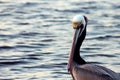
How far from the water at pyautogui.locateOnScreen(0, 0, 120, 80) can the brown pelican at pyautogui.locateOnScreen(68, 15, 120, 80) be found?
1.21 meters

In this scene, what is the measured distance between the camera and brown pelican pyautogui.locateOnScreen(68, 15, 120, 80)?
29.4 feet

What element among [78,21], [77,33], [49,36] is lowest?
[49,36]

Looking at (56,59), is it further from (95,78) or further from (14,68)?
(95,78)

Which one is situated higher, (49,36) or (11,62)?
(49,36)

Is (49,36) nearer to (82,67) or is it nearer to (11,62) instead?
(11,62)

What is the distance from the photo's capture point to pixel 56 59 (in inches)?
477

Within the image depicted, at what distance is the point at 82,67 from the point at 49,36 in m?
4.49

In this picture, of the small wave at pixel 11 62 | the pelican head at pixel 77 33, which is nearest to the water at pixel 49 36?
the small wave at pixel 11 62

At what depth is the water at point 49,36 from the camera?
38.0ft

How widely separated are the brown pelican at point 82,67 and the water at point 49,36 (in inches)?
47.6

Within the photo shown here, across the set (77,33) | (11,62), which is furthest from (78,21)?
(11,62)

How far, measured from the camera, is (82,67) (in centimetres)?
937

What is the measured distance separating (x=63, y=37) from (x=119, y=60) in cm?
201

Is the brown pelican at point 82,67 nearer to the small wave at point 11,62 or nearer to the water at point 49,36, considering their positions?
the water at point 49,36
